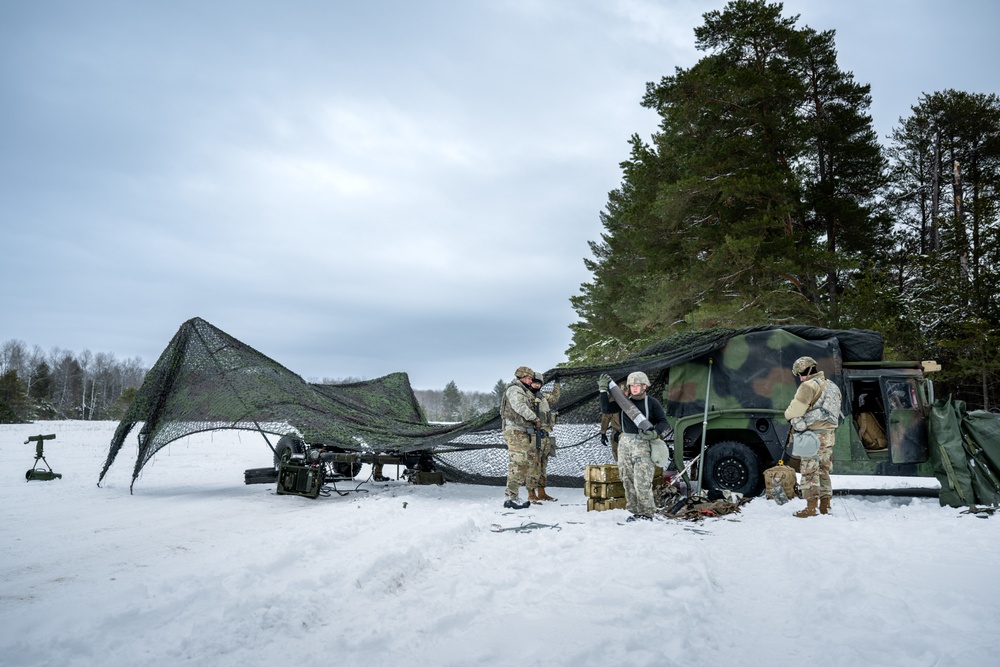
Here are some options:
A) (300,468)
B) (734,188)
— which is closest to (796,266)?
(734,188)

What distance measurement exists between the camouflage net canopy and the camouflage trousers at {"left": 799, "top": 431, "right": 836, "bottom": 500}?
1.92m

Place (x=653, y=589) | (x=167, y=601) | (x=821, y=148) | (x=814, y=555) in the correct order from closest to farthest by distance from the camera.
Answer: (x=167, y=601)
(x=653, y=589)
(x=814, y=555)
(x=821, y=148)

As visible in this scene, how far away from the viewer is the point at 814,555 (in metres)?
4.96

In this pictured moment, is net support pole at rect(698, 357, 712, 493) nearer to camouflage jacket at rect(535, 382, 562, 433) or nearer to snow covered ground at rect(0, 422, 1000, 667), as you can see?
snow covered ground at rect(0, 422, 1000, 667)

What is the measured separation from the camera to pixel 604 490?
25.4ft

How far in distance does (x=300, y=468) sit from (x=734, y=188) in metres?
12.4

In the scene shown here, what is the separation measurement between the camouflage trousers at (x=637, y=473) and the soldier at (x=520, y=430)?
1525 mm

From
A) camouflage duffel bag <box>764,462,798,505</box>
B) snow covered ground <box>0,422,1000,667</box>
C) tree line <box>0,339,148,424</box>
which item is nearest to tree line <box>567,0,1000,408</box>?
camouflage duffel bag <box>764,462,798,505</box>

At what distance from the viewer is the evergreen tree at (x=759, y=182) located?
15484mm

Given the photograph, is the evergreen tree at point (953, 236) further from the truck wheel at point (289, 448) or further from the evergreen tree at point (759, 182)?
the truck wheel at point (289, 448)

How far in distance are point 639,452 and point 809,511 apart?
6.75ft

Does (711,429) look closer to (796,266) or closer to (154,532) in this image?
(154,532)

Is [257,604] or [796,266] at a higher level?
[796,266]

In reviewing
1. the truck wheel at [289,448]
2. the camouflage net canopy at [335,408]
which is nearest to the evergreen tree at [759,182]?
the camouflage net canopy at [335,408]
